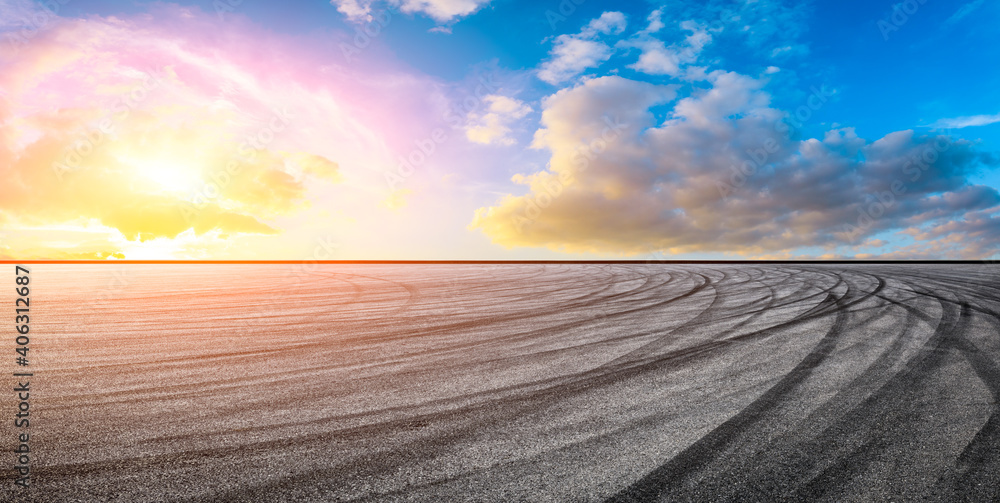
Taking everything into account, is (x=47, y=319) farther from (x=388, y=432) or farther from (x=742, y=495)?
(x=742, y=495)

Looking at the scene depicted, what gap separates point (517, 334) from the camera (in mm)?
8070

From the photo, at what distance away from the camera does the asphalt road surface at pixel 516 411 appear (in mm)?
2998

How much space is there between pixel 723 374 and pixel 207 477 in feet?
17.8

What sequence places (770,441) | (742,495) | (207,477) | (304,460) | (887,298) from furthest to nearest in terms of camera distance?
(887,298), (770,441), (304,460), (207,477), (742,495)

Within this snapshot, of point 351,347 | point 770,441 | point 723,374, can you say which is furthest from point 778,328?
point 351,347

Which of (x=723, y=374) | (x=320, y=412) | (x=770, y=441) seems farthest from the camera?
(x=723, y=374)

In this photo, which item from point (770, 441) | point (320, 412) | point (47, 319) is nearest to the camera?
point (770, 441)

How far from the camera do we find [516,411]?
428 cm

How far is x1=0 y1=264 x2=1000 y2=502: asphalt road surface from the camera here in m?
3.00

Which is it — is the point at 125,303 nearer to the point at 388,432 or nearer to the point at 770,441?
the point at 388,432

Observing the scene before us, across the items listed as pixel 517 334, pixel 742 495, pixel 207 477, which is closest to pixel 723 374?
pixel 742 495

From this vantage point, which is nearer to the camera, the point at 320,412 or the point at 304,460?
the point at 304,460

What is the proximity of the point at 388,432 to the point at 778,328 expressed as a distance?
→ 7915 mm

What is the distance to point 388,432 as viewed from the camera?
12.5ft
